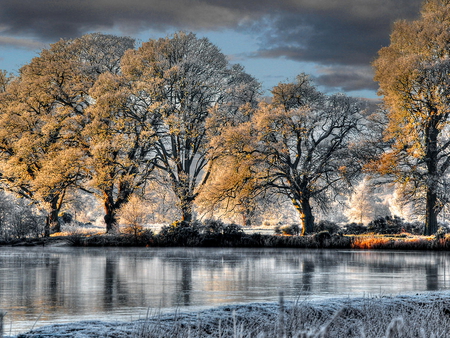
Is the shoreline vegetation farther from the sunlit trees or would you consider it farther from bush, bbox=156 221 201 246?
the sunlit trees

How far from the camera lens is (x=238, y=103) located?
38.2m

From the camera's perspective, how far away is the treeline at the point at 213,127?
31.0 metres

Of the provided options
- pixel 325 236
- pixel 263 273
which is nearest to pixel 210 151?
pixel 325 236

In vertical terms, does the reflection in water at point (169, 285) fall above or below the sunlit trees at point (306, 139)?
below

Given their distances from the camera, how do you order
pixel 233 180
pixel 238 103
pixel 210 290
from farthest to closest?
pixel 238 103, pixel 233 180, pixel 210 290

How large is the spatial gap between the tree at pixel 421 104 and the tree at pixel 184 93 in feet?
33.8

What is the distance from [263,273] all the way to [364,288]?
3815 mm

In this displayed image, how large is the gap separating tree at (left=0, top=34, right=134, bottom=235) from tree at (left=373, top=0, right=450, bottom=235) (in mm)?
20227

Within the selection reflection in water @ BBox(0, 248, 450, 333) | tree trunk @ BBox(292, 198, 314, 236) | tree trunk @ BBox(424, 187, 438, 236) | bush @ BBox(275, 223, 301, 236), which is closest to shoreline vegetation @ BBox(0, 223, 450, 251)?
tree trunk @ BBox(424, 187, 438, 236)

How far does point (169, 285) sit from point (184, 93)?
27287 mm

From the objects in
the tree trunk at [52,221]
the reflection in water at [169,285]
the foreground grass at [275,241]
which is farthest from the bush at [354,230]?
the tree trunk at [52,221]

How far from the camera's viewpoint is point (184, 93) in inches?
1481

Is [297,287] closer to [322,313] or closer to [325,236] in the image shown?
[322,313]

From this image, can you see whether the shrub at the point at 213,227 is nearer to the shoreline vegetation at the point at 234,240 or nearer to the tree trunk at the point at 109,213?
the shoreline vegetation at the point at 234,240
